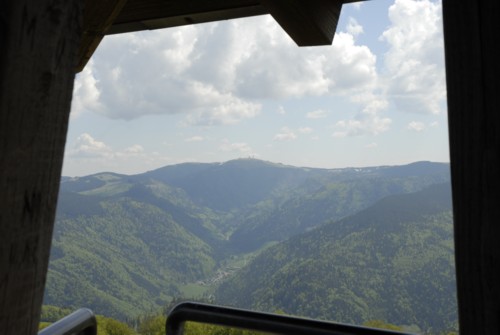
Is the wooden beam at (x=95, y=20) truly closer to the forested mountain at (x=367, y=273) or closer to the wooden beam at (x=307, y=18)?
the wooden beam at (x=307, y=18)

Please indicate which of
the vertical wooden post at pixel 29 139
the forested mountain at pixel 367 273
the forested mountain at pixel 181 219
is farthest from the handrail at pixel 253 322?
the forested mountain at pixel 181 219

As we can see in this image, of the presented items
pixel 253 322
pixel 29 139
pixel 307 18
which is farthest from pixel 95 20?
pixel 253 322

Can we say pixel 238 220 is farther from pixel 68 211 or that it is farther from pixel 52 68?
pixel 52 68

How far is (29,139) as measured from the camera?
1.65 ft

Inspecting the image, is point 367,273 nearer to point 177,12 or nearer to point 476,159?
point 177,12

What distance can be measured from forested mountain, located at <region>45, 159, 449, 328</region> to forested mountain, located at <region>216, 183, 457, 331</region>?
8.93 meters

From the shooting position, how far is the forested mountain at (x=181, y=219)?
69125mm

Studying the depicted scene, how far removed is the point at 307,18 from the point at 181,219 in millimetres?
108720

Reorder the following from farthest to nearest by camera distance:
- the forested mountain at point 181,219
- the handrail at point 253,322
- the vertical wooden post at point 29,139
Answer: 1. the forested mountain at point 181,219
2. the handrail at point 253,322
3. the vertical wooden post at point 29,139

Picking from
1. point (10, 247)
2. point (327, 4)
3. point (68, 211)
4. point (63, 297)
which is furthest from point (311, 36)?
point (68, 211)

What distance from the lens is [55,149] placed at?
0.54 meters

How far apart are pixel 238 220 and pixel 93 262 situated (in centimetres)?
4483

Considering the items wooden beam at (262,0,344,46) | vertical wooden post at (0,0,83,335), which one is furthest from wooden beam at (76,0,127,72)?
vertical wooden post at (0,0,83,335)

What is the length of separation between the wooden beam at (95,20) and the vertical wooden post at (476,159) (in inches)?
27.5
